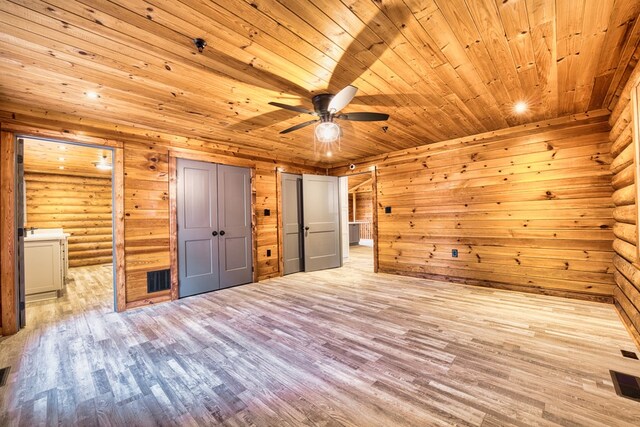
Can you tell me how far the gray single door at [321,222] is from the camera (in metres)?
5.79

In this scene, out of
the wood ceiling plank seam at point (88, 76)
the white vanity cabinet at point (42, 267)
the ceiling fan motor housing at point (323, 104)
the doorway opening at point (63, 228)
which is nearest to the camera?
the wood ceiling plank seam at point (88, 76)

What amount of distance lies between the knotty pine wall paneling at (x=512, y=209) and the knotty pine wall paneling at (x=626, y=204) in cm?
20

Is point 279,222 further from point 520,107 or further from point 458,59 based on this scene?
point 520,107

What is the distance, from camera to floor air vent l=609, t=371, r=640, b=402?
5.69ft

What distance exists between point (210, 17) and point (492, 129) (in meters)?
4.15

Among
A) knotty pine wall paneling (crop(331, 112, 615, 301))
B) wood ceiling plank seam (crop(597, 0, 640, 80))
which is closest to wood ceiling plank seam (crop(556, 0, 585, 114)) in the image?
wood ceiling plank seam (crop(597, 0, 640, 80))

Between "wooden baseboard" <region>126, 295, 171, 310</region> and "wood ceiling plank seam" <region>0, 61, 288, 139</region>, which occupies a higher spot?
"wood ceiling plank seam" <region>0, 61, 288, 139</region>

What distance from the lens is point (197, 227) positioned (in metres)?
4.36

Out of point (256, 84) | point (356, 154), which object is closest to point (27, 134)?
point (256, 84)

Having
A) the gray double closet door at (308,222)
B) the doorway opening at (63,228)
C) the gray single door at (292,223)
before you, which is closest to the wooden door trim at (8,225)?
the doorway opening at (63,228)

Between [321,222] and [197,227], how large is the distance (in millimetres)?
2610

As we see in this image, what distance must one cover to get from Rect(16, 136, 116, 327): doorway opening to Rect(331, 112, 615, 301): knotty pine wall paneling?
4.88 m

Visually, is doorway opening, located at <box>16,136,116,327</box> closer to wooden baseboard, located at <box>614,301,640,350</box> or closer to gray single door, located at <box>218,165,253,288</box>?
gray single door, located at <box>218,165,253,288</box>

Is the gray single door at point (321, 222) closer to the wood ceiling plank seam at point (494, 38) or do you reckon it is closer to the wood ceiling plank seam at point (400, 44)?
the wood ceiling plank seam at point (400, 44)
